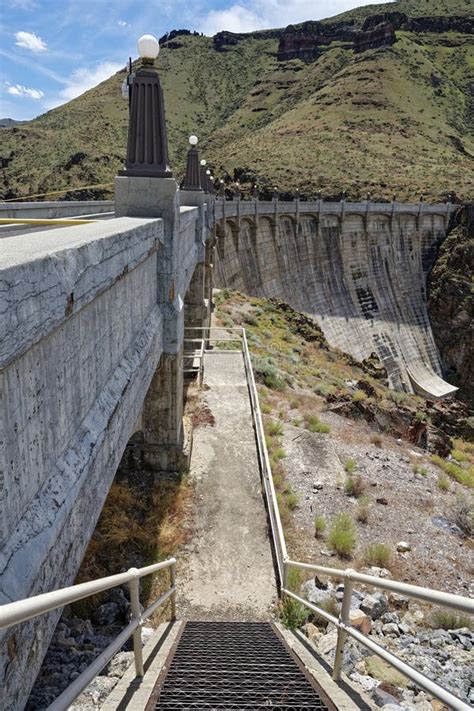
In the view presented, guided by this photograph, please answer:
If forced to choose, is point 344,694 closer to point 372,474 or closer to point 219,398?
point 372,474

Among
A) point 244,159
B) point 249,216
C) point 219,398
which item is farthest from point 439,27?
point 219,398

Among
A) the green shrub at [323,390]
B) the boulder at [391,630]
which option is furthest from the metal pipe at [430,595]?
the green shrub at [323,390]

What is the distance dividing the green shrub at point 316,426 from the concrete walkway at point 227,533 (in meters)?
1.69

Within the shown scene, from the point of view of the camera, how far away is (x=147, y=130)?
6.86 meters

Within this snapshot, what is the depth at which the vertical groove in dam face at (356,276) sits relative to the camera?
104ft

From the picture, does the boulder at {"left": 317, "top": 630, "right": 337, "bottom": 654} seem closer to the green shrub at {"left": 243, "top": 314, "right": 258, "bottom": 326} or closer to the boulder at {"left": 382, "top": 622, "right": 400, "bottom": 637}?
the boulder at {"left": 382, "top": 622, "right": 400, "bottom": 637}

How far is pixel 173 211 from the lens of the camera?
705 cm

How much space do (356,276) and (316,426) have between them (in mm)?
26443

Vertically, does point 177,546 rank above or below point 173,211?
below

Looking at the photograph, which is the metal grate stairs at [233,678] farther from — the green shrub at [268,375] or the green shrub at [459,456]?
the green shrub at [459,456]

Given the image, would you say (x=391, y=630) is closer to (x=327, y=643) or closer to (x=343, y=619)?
(x=327, y=643)

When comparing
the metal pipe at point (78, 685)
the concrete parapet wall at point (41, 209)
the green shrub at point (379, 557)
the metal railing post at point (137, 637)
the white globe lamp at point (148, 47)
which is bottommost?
the green shrub at point (379, 557)

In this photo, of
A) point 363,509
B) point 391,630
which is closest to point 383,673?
point 391,630

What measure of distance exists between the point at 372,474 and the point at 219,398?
4.32m
